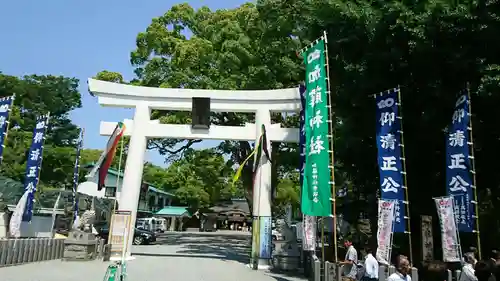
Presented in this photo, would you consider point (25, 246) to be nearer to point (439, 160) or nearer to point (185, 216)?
point (439, 160)

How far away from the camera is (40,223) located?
24.9 metres

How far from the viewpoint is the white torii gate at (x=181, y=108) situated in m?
18.0

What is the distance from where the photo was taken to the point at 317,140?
11672mm

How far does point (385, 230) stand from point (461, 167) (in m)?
2.44

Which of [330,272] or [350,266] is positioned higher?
[350,266]

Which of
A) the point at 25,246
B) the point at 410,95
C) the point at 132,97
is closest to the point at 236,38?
the point at 132,97

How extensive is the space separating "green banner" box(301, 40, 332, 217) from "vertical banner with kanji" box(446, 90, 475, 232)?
310cm

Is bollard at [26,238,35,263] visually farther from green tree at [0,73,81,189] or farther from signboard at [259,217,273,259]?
green tree at [0,73,81,189]

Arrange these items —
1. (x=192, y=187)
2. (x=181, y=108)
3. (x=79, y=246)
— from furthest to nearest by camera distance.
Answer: (x=192, y=187)
(x=181, y=108)
(x=79, y=246)

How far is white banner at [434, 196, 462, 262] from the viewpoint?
10.4 m

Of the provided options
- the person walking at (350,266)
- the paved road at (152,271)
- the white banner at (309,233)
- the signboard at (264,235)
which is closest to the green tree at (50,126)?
the paved road at (152,271)

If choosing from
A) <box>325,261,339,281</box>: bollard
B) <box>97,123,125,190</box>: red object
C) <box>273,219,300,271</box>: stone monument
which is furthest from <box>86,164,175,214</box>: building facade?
<box>325,261,339,281</box>: bollard

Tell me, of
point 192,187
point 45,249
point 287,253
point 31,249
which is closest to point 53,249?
point 45,249

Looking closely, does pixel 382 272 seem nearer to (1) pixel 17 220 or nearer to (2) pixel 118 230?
(2) pixel 118 230
